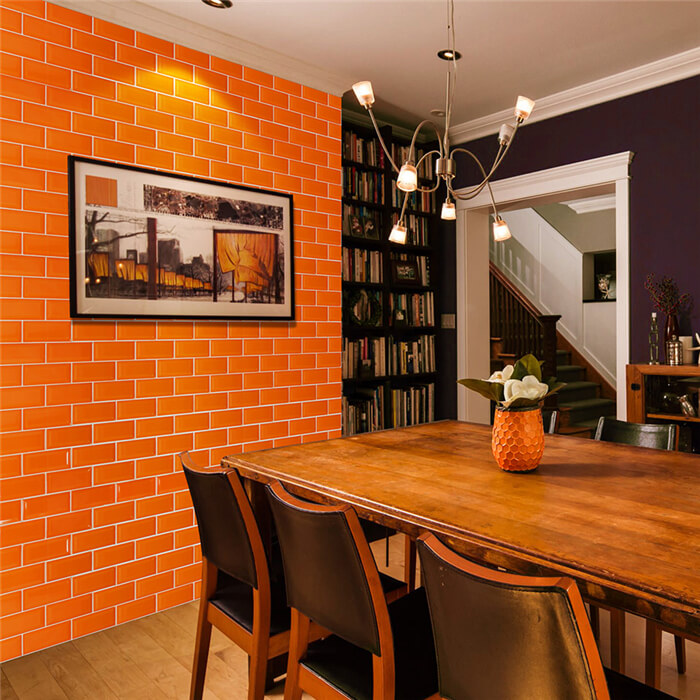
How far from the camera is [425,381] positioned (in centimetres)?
484

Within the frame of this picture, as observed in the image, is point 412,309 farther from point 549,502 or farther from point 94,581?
point 549,502

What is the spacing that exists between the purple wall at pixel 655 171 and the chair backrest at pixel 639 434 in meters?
1.29

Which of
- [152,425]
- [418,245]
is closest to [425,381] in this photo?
[418,245]

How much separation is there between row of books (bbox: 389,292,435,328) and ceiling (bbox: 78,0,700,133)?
1496mm

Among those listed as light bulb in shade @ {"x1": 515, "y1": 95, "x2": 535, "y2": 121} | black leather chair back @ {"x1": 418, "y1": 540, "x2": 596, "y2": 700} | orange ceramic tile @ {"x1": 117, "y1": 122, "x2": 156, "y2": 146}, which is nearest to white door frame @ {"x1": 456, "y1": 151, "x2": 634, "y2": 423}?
light bulb in shade @ {"x1": 515, "y1": 95, "x2": 535, "y2": 121}

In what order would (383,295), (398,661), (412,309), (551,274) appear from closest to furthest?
(398,661), (383,295), (412,309), (551,274)

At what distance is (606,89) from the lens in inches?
147

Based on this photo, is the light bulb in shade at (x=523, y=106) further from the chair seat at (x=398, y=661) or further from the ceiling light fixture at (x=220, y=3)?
the chair seat at (x=398, y=661)

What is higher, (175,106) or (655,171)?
(175,106)

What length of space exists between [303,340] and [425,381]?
1.63 m

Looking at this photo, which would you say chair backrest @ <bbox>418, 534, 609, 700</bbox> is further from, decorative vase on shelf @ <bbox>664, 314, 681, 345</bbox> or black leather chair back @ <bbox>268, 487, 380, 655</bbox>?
decorative vase on shelf @ <bbox>664, 314, 681, 345</bbox>

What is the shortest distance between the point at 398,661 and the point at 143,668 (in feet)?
4.65

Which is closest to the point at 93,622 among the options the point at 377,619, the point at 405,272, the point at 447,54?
the point at 377,619

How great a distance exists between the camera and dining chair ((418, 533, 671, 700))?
93cm
